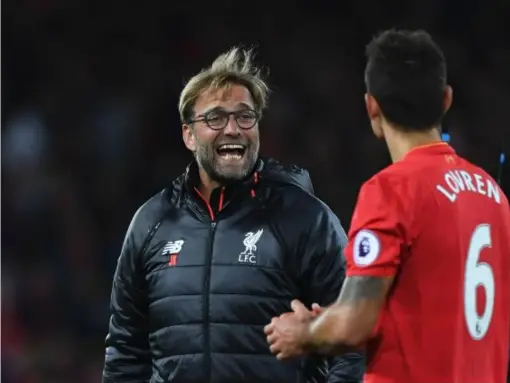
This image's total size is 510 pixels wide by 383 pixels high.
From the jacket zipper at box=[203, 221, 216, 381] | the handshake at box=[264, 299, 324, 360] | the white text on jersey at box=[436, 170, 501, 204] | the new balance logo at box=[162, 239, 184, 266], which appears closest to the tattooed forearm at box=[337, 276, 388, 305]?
the handshake at box=[264, 299, 324, 360]

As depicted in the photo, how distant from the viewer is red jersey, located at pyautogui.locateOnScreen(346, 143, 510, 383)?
8.38 feet

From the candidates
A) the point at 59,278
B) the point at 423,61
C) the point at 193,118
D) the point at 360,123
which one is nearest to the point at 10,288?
the point at 59,278

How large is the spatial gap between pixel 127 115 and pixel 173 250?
3.89m

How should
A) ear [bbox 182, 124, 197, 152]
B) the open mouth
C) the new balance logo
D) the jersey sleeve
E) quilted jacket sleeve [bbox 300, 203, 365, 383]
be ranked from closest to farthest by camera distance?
1. the jersey sleeve
2. quilted jacket sleeve [bbox 300, 203, 365, 383]
3. the new balance logo
4. the open mouth
5. ear [bbox 182, 124, 197, 152]

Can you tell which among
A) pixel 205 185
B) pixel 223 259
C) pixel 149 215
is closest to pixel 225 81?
pixel 205 185

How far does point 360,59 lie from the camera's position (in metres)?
7.95

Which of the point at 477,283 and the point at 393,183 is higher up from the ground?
the point at 393,183

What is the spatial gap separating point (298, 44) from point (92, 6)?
150cm

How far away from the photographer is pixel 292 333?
2.66 m

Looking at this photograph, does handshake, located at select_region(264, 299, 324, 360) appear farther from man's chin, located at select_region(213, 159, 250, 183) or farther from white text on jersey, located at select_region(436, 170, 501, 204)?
man's chin, located at select_region(213, 159, 250, 183)

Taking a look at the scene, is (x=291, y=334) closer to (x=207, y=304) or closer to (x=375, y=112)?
(x=375, y=112)

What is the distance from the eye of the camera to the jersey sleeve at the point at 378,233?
254 cm

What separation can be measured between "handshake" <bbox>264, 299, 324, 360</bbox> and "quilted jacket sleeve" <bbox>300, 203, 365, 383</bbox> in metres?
0.68

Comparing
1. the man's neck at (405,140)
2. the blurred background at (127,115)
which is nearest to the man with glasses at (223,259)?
the man's neck at (405,140)
